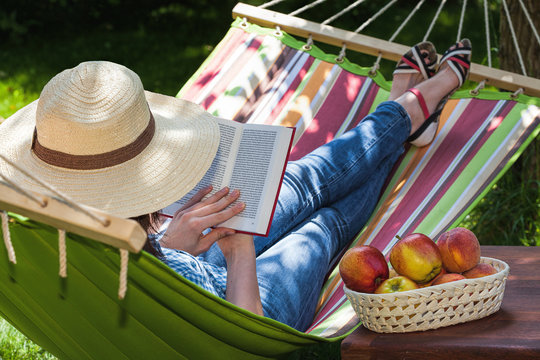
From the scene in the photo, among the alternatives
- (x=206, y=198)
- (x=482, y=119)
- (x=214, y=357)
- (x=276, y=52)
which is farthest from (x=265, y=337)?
(x=276, y=52)

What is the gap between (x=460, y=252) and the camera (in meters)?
1.46

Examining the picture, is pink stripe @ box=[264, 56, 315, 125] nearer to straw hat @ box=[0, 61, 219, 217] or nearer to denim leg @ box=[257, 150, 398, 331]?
denim leg @ box=[257, 150, 398, 331]

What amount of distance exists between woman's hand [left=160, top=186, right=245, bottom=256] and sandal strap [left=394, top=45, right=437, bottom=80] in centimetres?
123

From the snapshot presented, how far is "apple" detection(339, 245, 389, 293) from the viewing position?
146 cm

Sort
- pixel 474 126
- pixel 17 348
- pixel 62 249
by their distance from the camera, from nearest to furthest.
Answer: pixel 62 249 → pixel 17 348 → pixel 474 126

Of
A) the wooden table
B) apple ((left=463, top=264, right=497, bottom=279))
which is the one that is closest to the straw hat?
the wooden table

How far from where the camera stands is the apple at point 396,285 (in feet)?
4.70

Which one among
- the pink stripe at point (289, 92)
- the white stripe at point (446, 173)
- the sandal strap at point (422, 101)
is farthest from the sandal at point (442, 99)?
the pink stripe at point (289, 92)

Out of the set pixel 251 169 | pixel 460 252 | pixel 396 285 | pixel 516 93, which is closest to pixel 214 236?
pixel 251 169

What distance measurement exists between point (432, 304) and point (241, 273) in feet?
1.45

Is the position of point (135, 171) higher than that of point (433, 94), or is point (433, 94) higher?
point (433, 94)

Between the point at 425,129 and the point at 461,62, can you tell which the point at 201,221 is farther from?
the point at 461,62

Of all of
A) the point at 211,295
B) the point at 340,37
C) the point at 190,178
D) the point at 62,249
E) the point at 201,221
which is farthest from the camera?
the point at 340,37

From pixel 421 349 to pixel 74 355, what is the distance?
808 mm
